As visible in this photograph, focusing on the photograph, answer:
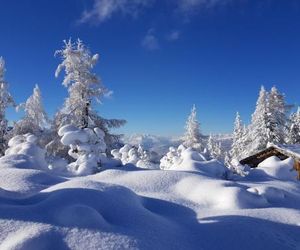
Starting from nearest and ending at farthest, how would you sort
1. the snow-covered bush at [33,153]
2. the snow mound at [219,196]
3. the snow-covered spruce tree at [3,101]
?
the snow mound at [219,196]
the snow-covered bush at [33,153]
the snow-covered spruce tree at [3,101]

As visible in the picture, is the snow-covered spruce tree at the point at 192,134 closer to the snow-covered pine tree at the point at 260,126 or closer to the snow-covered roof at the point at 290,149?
the snow-covered pine tree at the point at 260,126

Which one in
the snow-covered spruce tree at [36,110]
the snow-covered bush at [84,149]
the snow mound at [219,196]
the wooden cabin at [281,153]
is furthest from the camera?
the snow-covered spruce tree at [36,110]

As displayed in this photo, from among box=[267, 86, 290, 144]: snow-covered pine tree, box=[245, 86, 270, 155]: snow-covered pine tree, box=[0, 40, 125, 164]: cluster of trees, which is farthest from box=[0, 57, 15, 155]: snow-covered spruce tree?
box=[267, 86, 290, 144]: snow-covered pine tree

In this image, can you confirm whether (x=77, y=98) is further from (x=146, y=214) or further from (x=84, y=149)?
(x=146, y=214)

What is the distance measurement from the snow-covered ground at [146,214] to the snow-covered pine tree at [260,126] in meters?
31.7

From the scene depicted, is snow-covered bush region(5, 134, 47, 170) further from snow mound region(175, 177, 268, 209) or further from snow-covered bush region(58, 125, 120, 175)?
snow mound region(175, 177, 268, 209)

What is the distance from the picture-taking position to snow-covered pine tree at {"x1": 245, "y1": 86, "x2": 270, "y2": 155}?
37781mm

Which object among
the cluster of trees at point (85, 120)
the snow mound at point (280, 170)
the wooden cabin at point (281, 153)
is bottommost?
the snow mound at point (280, 170)

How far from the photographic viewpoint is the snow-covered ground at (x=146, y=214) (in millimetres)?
3912

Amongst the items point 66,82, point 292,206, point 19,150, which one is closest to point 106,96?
point 66,82

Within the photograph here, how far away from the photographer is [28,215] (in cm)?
430

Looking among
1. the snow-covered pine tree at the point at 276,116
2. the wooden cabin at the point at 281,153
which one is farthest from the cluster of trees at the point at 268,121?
the wooden cabin at the point at 281,153

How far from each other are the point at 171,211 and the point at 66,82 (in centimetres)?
2089

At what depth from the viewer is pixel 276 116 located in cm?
3916
